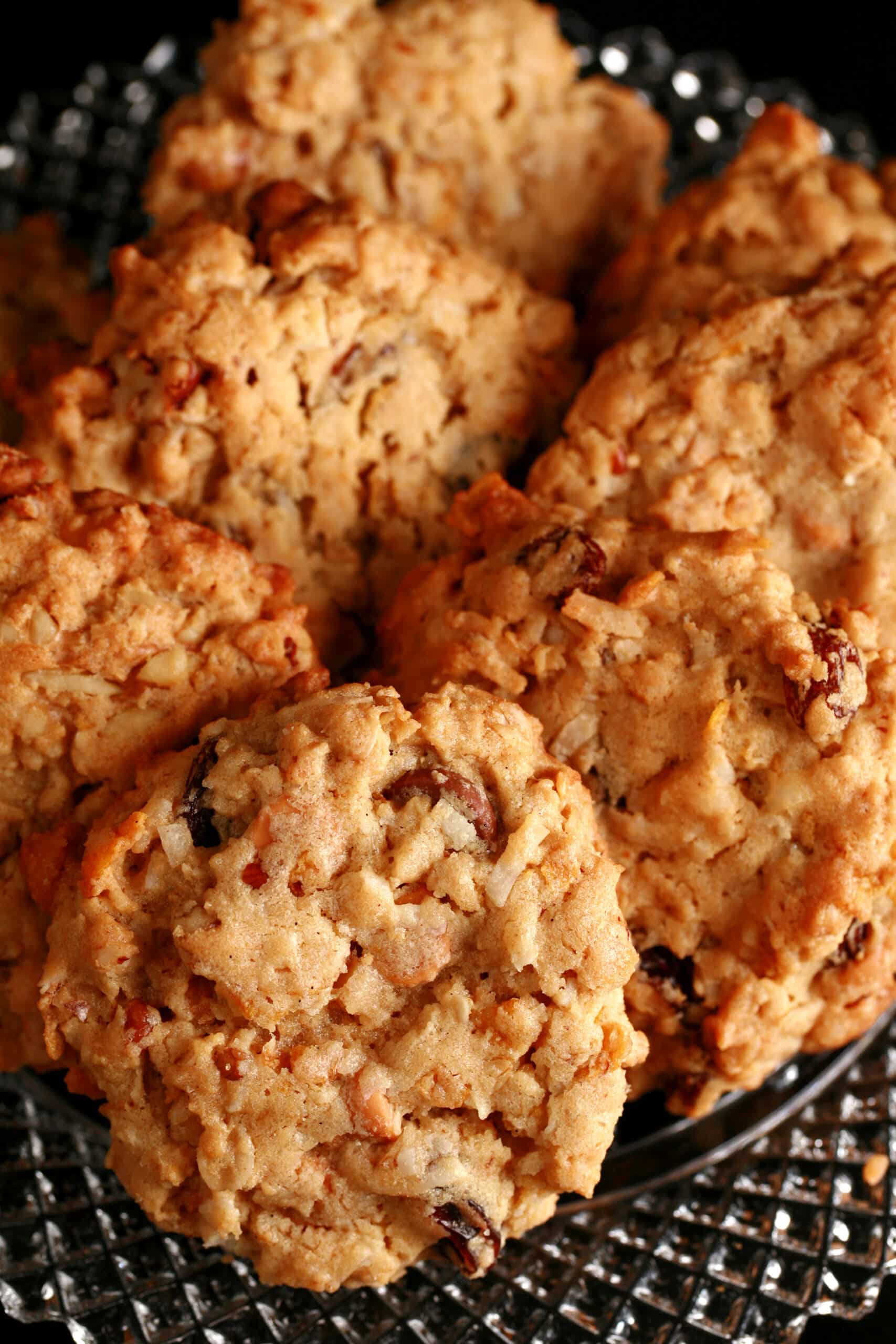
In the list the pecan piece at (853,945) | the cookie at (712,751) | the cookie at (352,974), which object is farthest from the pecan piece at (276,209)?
the pecan piece at (853,945)

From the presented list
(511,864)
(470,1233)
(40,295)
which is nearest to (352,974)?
(511,864)

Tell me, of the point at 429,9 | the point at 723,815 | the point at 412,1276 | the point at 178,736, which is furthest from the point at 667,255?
the point at 412,1276

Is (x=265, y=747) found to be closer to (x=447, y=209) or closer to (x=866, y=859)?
(x=866, y=859)

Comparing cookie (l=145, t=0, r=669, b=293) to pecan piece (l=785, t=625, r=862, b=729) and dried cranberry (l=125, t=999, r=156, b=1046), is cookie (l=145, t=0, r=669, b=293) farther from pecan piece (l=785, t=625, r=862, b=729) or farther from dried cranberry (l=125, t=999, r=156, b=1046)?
dried cranberry (l=125, t=999, r=156, b=1046)

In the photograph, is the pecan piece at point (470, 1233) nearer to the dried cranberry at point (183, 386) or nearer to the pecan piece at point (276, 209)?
the dried cranberry at point (183, 386)

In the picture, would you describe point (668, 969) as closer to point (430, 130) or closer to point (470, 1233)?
point (470, 1233)
